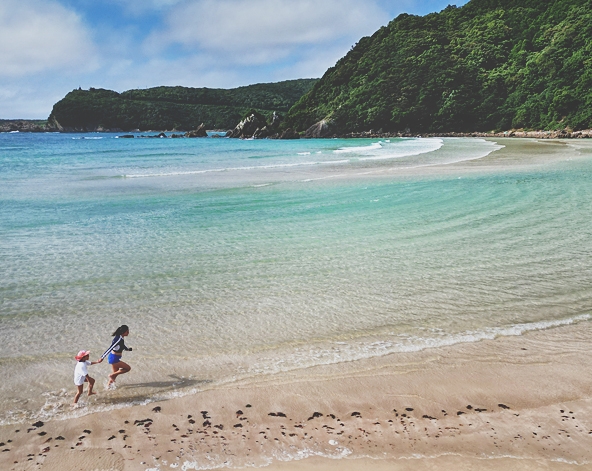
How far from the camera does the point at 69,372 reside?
6.30 metres

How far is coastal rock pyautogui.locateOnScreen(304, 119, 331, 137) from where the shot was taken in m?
113

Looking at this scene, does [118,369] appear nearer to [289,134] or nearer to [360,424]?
[360,424]

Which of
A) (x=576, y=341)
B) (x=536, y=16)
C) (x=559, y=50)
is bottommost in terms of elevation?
(x=576, y=341)

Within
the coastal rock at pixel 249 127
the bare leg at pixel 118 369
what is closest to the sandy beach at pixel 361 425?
the bare leg at pixel 118 369

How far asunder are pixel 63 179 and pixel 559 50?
9048cm

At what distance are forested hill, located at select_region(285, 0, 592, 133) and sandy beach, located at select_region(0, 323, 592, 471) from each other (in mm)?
81438

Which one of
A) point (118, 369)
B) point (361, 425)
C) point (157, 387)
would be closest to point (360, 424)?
point (361, 425)

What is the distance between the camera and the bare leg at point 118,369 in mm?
5934

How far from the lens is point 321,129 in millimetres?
113312

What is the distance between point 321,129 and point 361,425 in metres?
112

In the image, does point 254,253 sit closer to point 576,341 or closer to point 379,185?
point 576,341

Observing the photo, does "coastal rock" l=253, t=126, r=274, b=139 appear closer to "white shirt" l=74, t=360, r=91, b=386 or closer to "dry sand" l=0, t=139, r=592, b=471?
"dry sand" l=0, t=139, r=592, b=471

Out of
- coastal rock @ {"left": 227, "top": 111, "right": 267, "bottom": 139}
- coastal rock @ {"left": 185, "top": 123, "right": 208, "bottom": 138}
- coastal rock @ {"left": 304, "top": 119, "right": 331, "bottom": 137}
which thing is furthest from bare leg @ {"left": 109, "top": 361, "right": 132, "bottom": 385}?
coastal rock @ {"left": 185, "top": 123, "right": 208, "bottom": 138}

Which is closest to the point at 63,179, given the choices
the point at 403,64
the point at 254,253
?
the point at 254,253
